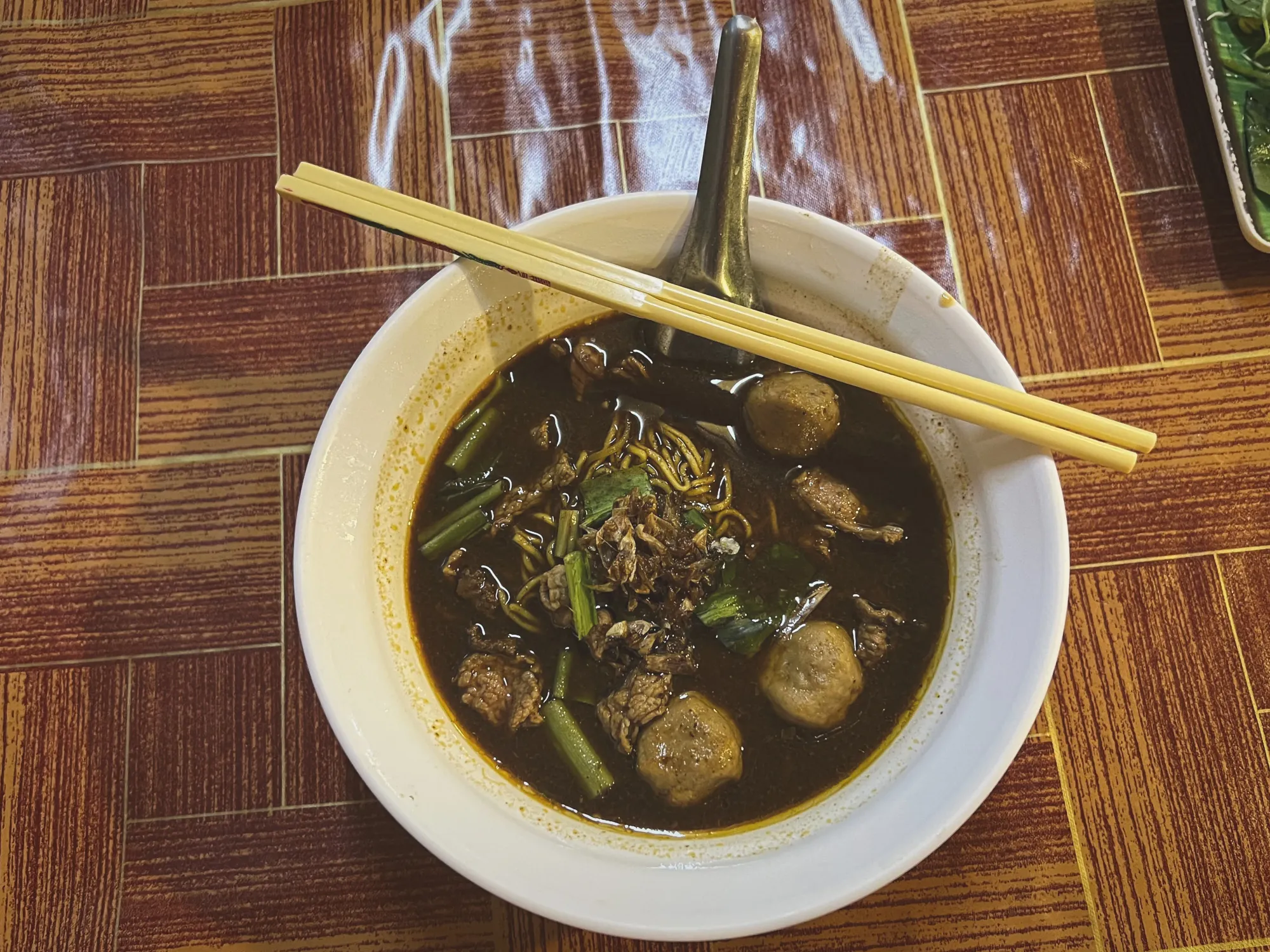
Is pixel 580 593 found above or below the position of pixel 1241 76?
below

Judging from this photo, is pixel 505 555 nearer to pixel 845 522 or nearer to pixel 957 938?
pixel 845 522

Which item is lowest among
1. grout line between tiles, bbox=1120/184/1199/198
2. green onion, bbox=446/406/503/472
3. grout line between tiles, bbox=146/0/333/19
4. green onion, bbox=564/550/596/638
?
green onion, bbox=564/550/596/638

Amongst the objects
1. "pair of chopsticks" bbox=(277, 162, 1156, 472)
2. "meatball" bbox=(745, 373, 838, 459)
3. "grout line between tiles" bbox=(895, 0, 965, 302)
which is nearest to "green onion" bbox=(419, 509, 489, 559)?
"pair of chopsticks" bbox=(277, 162, 1156, 472)

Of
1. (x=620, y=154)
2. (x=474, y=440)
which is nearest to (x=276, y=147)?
(x=620, y=154)

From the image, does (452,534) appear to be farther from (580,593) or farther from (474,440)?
(580,593)

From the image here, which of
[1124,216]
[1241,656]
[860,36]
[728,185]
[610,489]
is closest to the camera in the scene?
[728,185]

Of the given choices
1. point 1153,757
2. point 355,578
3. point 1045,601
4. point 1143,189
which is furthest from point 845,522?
point 1143,189

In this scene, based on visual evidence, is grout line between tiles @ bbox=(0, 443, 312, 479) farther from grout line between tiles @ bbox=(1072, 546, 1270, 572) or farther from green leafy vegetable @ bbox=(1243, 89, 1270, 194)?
green leafy vegetable @ bbox=(1243, 89, 1270, 194)
